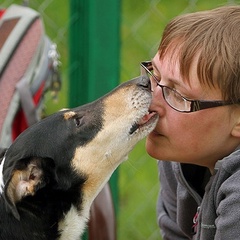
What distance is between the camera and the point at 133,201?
154 inches

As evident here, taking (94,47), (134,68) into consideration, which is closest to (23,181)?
(94,47)

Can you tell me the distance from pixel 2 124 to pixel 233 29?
85 cm

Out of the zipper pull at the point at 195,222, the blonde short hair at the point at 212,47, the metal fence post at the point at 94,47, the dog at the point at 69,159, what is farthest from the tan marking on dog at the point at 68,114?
the metal fence post at the point at 94,47

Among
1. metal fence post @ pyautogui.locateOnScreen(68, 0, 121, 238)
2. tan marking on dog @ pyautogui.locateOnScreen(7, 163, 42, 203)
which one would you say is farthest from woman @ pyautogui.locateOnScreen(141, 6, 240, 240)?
metal fence post @ pyautogui.locateOnScreen(68, 0, 121, 238)

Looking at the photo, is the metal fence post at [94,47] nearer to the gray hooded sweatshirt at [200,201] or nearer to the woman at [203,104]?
the gray hooded sweatshirt at [200,201]

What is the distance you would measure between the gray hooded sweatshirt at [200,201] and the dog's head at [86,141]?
0.18 meters

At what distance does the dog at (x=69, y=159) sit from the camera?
2.23 meters

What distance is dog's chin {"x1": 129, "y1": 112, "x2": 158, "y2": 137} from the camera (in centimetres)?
226

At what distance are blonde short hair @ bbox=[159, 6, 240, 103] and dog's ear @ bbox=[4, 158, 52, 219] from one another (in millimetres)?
412

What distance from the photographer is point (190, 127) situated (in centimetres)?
226

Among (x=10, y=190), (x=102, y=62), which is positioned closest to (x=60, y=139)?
(x=10, y=190)

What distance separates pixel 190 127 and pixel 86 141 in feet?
0.89

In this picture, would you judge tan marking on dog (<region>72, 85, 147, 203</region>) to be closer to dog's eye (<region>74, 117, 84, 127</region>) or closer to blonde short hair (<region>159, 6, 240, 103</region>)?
dog's eye (<region>74, 117, 84, 127</region>)

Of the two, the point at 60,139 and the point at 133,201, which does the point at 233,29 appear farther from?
the point at 133,201
